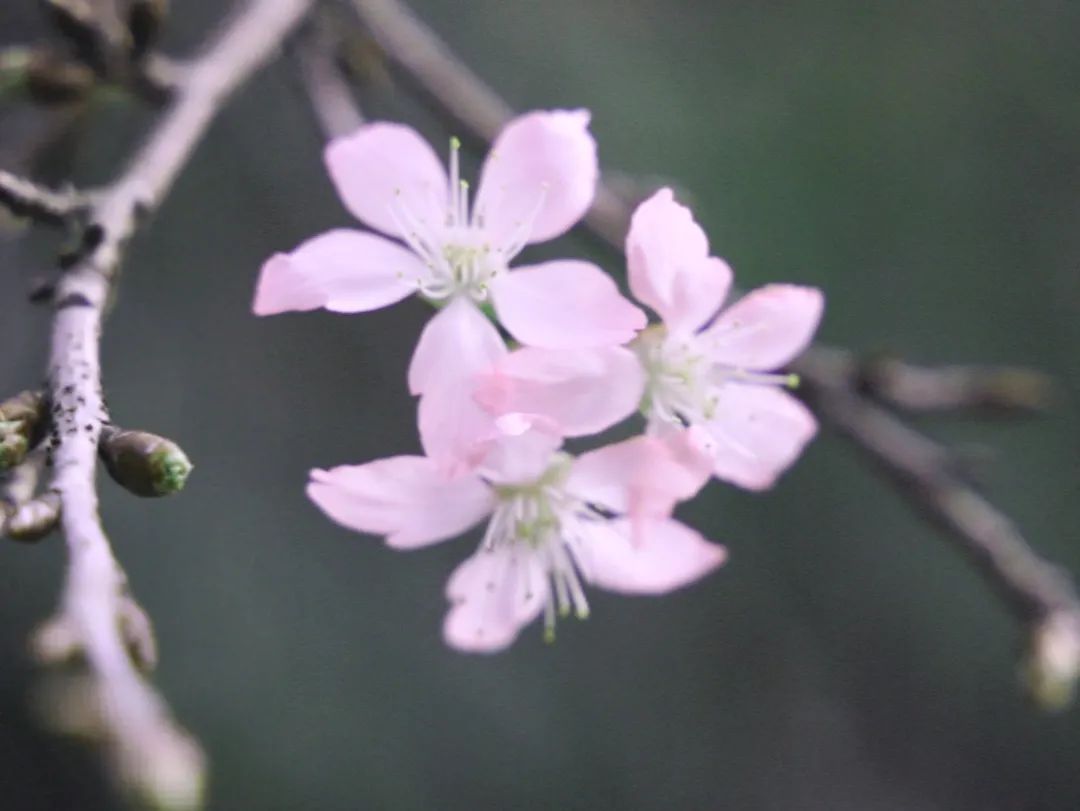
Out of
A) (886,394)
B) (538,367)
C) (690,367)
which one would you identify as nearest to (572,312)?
(538,367)

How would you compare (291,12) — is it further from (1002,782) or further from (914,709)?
(1002,782)

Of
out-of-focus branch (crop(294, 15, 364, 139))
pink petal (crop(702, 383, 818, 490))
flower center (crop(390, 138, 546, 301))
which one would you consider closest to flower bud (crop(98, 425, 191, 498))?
flower center (crop(390, 138, 546, 301))

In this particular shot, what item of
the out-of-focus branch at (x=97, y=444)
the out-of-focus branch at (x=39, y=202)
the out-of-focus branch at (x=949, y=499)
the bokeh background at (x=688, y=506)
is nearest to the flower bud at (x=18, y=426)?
the out-of-focus branch at (x=97, y=444)

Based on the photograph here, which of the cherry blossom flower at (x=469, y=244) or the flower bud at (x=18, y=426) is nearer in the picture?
the flower bud at (x=18, y=426)

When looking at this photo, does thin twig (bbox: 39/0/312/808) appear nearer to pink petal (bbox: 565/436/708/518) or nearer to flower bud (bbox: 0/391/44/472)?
flower bud (bbox: 0/391/44/472)

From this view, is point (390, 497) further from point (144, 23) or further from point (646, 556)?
point (144, 23)

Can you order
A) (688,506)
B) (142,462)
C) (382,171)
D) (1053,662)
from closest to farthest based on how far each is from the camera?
1. (142,462)
2. (382,171)
3. (1053,662)
4. (688,506)

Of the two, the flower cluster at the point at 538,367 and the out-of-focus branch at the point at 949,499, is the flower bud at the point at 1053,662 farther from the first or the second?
the flower cluster at the point at 538,367
